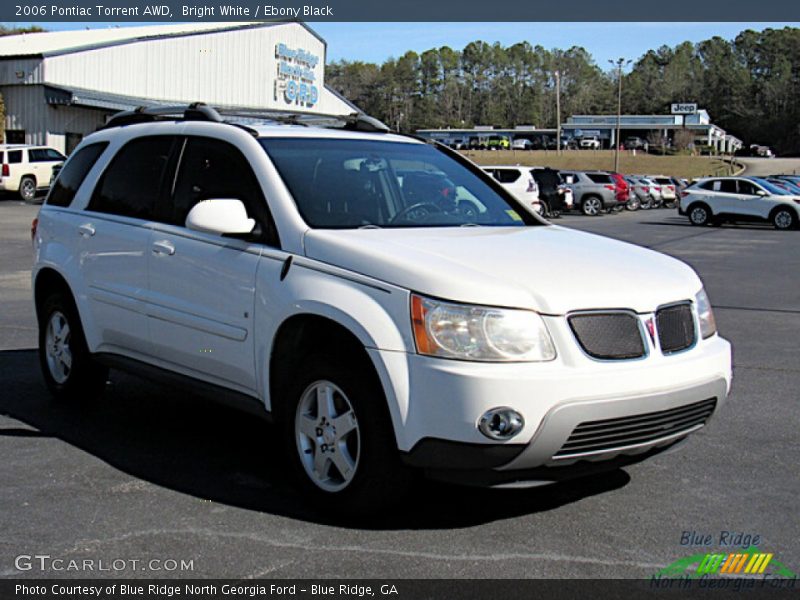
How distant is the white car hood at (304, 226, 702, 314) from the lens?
4195 mm

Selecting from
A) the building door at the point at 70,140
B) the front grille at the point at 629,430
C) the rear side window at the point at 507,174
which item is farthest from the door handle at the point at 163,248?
the building door at the point at 70,140

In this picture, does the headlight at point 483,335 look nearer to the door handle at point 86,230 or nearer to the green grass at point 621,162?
the door handle at point 86,230

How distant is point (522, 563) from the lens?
4.11 metres

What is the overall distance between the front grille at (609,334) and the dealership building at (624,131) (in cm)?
13627

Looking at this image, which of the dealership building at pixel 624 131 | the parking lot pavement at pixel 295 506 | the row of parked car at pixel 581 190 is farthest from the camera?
the dealership building at pixel 624 131

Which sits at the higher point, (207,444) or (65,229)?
(65,229)

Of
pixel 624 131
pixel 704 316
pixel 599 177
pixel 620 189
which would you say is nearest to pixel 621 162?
pixel 624 131

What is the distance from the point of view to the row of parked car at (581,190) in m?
30.5

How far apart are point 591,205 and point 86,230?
34308 mm

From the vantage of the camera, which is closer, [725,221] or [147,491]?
[147,491]

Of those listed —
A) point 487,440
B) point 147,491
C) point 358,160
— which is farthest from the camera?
point 358,160
